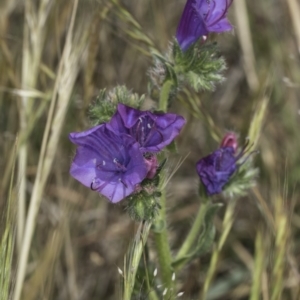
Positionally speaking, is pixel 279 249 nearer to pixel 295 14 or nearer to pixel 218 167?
pixel 218 167

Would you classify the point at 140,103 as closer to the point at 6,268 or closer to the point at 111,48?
the point at 6,268

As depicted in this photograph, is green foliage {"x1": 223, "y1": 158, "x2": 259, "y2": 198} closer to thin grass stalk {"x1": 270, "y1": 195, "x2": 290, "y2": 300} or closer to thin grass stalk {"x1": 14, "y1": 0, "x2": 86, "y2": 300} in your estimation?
thin grass stalk {"x1": 270, "y1": 195, "x2": 290, "y2": 300}

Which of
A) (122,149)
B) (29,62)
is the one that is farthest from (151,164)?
(29,62)

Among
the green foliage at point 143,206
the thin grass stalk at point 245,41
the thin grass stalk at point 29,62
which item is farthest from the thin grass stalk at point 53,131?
the thin grass stalk at point 245,41

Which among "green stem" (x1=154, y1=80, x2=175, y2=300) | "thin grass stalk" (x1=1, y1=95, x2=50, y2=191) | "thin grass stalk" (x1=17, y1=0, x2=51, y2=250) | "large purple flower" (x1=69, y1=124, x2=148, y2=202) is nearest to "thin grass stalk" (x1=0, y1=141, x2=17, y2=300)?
"large purple flower" (x1=69, y1=124, x2=148, y2=202)

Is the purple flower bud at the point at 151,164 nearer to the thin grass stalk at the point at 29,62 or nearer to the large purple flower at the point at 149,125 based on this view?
the large purple flower at the point at 149,125

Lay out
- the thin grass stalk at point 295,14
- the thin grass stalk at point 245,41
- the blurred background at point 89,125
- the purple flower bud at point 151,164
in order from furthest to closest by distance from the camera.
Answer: the thin grass stalk at point 245,41, the thin grass stalk at point 295,14, the blurred background at point 89,125, the purple flower bud at point 151,164

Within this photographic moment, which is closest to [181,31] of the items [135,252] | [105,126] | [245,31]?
[105,126]
